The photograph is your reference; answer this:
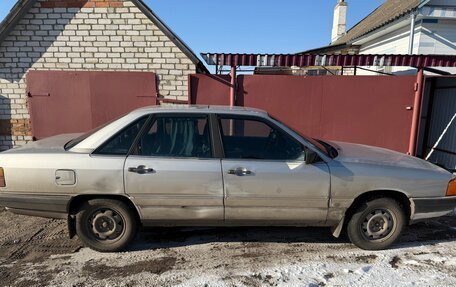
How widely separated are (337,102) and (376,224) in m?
3.52

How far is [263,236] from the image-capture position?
371 cm

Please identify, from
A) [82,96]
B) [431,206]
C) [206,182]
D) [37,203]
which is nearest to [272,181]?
[206,182]

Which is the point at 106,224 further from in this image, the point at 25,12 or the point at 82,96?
the point at 25,12

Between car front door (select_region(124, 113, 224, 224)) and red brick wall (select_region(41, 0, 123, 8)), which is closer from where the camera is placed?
car front door (select_region(124, 113, 224, 224))

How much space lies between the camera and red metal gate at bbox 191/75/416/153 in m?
6.25

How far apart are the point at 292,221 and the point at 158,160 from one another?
5.04 feet

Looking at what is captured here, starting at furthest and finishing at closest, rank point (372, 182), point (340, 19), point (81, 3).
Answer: point (340, 19)
point (81, 3)
point (372, 182)

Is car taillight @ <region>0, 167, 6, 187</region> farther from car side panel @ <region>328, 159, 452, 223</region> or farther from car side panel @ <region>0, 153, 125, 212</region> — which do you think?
car side panel @ <region>328, 159, 452, 223</region>

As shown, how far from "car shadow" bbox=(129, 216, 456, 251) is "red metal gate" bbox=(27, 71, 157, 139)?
3364 mm

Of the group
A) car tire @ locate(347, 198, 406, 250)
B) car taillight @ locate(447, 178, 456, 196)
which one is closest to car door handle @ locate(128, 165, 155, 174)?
car tire @ locate(347, 198, 406, 250)

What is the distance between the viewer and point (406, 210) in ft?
11.0

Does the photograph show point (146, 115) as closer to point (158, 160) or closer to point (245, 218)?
point (158, 160)

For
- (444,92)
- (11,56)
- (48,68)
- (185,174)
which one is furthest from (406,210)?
(11,56)

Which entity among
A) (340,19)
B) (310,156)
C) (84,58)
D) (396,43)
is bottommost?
(310,156)
